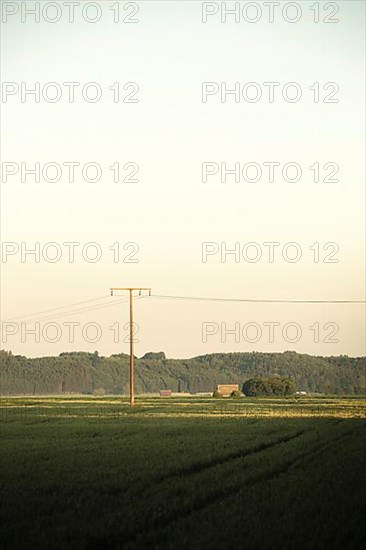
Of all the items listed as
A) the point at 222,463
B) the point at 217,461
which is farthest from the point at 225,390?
the point at 222,463

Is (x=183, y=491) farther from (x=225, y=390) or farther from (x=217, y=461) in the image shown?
(x=225, y=390)

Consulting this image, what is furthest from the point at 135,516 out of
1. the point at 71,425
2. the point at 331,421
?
the point at 331,421

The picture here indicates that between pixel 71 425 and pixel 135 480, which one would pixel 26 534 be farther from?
pixel 71 425

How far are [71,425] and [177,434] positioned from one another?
11310 mm

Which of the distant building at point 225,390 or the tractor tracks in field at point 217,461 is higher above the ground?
the tractor tracks in field at point 217,461

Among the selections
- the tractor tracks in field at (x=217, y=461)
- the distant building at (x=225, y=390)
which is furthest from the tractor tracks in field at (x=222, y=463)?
the distant building at (x=225, y=390)

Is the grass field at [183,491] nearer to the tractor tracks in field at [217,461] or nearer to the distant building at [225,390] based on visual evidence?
the tractor tracks in field at [217,461]

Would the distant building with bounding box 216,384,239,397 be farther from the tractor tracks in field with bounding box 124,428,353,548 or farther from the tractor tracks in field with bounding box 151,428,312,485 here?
the tractor tracks in field with bounding box 151,428,312,485

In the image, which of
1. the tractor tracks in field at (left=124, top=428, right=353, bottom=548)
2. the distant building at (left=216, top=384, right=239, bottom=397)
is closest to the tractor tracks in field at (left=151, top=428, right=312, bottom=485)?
the tractor tracks in field at (left=124, top=428, right=353, bottom=548)

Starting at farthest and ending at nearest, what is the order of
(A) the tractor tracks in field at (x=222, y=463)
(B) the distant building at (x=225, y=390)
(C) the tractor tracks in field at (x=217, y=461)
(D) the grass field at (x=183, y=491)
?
(B) the distant building at (x=225, y=390)
(C) the tractor tracks in field at (x=217, y=461)
(A) the tractor tracks in field at (x=222, y=463)
(D) the grass field at (x=183, y=491)

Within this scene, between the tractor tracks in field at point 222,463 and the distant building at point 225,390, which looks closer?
the tractor tracks in field at point 222,463

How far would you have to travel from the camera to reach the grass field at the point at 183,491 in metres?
19.9

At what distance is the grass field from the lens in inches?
782

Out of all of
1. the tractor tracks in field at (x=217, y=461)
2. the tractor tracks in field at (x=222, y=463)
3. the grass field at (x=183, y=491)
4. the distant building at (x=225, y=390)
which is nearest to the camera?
the grass field at (x=183, y=491)
